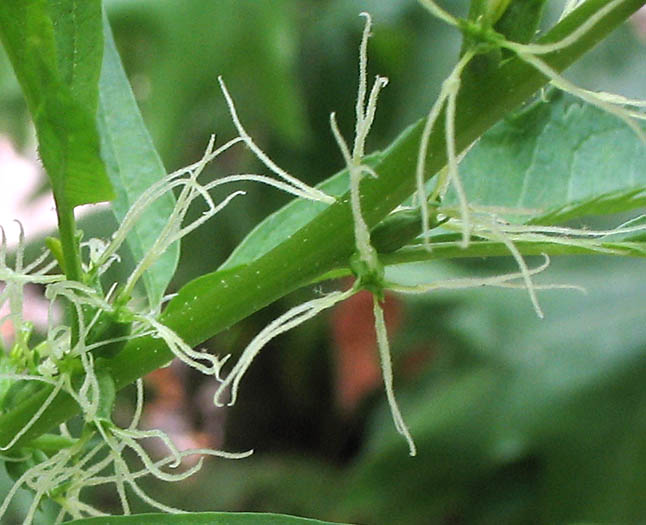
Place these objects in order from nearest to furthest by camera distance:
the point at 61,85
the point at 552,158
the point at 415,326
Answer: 1. the point at 61,85
2. the point at 552,158
3. the point at 415,326

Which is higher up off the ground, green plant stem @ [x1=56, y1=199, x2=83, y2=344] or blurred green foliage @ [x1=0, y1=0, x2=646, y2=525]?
green plant stem @ [x1=56, y1=199, x2=83, y2=344]

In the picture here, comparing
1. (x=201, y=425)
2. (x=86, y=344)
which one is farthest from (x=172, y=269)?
(x=201, y=425)

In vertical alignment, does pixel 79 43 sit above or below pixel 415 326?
above

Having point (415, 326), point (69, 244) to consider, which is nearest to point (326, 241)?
point (69, 244)

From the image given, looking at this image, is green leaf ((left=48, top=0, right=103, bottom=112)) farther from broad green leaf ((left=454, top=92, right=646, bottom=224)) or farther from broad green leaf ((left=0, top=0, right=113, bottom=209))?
broad green leaf ((left=454, top=92, right=646, bottom=224))

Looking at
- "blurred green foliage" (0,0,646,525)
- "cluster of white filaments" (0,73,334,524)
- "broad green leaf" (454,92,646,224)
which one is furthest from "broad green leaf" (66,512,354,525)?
"blurred green foliage" (0,0,646,525)

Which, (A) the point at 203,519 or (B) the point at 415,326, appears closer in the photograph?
(A) the point at 203,519

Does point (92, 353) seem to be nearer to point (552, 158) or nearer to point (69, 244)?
point (69, 244)
